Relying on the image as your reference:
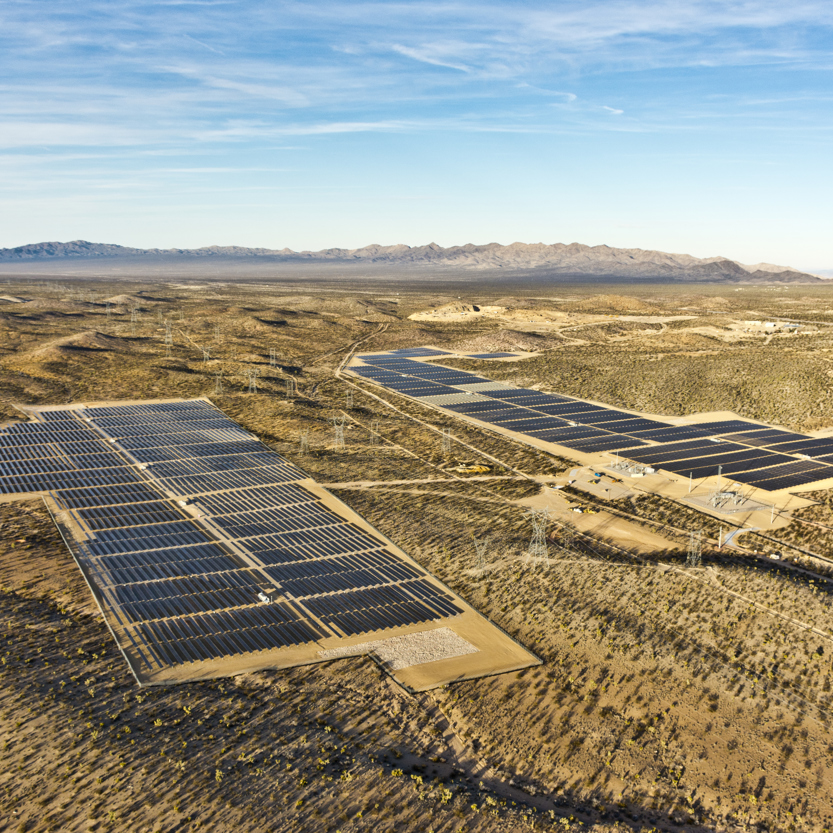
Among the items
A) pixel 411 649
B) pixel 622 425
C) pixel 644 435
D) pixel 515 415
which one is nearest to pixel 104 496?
pixel 411 649

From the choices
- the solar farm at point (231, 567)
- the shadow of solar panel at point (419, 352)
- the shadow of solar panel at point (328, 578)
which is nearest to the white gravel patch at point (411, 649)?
the solar farm at point (231, 567)

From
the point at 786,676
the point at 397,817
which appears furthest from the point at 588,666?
the point at 397,817

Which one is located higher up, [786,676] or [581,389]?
[581,389]

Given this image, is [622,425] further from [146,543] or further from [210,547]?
[146,543]

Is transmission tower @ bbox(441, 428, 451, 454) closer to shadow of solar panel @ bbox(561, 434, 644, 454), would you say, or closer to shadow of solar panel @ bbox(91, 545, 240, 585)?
shadow of solar panel @ bbox(561, 434, 644, 454)

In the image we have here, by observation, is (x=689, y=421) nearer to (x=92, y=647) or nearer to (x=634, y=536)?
(x=634, y=536)
